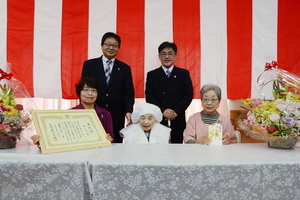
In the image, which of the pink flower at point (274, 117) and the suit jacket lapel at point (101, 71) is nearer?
the pink flower at point (274, 117)

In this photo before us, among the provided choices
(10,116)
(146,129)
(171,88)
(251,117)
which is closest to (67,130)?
(10,116)

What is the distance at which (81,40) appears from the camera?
2.85m

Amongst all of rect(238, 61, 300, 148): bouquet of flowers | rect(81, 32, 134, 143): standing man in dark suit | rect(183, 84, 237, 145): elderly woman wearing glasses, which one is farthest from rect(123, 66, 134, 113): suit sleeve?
rect(238, 61, 300, 148): bouquet of flowers

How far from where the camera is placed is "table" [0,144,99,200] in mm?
1110

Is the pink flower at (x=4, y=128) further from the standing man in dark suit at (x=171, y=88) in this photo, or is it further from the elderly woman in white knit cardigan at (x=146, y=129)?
the standing man in dark suit at (x=171, y=88)

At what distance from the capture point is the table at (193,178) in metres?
1.10

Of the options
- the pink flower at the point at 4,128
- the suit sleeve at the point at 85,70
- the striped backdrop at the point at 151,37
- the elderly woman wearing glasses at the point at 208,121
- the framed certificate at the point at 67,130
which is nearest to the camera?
the framed certificate at the point at 67,130

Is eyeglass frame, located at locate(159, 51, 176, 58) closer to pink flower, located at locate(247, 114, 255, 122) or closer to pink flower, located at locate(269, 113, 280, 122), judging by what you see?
pink flower, located at locate(247, 114, 255, 122)

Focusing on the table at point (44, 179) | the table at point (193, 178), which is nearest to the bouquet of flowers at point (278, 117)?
the table at point (193, 178)

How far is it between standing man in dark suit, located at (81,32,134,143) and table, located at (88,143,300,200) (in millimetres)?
1518

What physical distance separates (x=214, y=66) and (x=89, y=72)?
4.65ft

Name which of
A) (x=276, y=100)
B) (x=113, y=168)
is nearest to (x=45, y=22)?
(x=113, y=168)

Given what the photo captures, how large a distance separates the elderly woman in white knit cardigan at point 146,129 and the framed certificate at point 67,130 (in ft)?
2.16

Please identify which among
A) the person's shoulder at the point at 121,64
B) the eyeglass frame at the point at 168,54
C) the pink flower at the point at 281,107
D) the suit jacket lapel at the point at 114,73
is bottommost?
the pink flower at the point at 281,107
